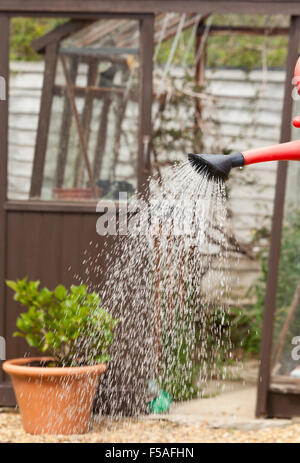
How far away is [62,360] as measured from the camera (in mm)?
4164

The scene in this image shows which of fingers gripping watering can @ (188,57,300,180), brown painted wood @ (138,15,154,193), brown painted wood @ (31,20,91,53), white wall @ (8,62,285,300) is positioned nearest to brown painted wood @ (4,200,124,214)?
brown painted wood @ (138,15,154,193)

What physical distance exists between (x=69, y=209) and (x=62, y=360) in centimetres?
88

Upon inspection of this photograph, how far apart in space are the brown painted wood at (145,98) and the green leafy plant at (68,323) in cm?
81

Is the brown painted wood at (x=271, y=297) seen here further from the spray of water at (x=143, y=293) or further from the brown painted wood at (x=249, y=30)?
the brown painted wood at (x=249, y=30)

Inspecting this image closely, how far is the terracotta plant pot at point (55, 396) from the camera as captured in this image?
13.2 feet

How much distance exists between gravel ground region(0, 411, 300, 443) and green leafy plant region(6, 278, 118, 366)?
0.38m

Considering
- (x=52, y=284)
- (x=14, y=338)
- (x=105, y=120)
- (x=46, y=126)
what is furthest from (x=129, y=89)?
(x=14, y=338)

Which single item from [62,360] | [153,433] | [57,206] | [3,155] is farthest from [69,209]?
[153,433]

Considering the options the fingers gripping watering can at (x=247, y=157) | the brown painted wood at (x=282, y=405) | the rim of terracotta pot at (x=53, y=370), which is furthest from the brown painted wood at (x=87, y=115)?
the fingers gripping watering can at (x=247, y=157)

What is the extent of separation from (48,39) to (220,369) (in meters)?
2.40

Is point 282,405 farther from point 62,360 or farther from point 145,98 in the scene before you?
point 145,98

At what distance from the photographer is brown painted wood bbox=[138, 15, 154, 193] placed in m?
4.48

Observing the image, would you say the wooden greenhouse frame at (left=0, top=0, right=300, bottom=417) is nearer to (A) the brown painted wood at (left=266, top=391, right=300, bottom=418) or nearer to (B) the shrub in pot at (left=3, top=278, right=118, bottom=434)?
(A) the brown painted wood at (left=266, top=391, right=300, bottom=418)

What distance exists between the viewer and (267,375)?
4.49m
